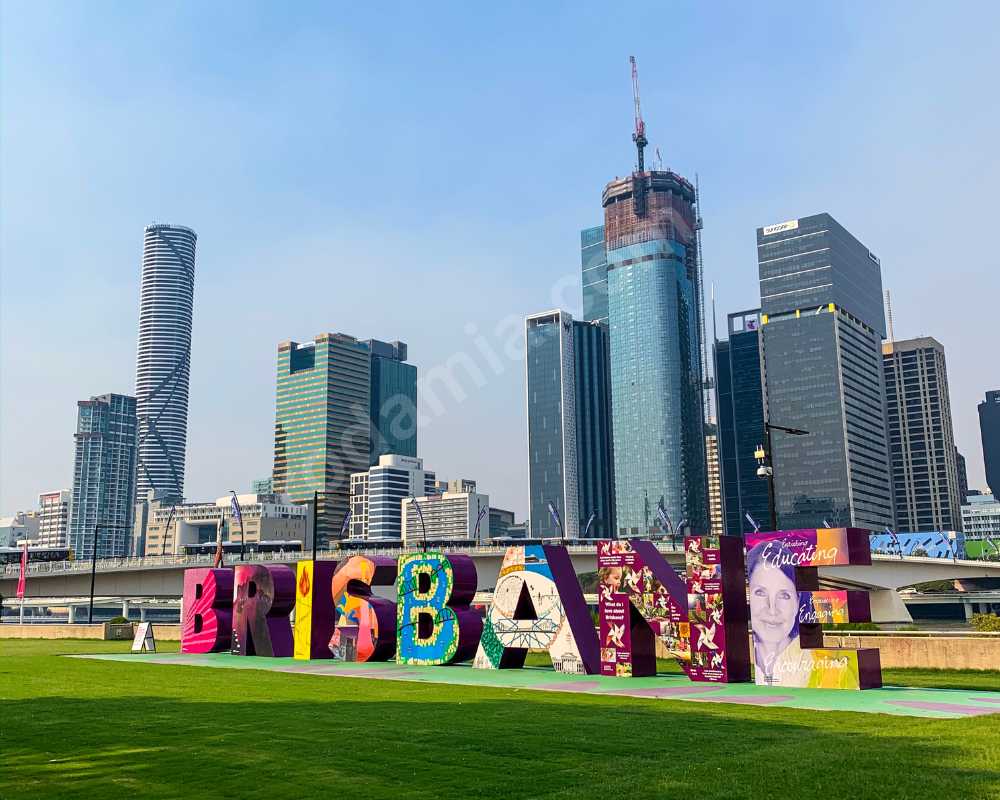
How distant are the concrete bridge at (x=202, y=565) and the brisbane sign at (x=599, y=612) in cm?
5246

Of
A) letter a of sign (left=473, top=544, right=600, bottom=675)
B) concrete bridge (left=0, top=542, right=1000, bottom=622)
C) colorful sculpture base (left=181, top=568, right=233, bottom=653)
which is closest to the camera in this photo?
letter a of sign (left=473, top=544, right=600, bottom=675)

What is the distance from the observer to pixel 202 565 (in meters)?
95.6

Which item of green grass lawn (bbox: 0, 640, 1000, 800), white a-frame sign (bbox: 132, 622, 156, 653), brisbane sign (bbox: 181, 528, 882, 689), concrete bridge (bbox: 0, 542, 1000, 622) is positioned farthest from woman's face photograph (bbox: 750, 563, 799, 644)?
concrete bridge (bbox: 0, 542, 1000, 622)

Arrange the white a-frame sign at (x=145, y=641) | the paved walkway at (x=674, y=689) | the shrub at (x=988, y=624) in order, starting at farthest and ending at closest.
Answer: the white a-frame sign at (x=145, y=641), the shrub at (x=988, y=624), the paved walkway at (x=674, y=689)

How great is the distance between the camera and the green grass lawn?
1138 centimetres

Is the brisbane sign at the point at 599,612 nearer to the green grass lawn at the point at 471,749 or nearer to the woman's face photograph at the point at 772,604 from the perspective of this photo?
the woman's face photograph at the point at 772,604

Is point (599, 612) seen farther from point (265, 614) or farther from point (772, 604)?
point (265, 614)

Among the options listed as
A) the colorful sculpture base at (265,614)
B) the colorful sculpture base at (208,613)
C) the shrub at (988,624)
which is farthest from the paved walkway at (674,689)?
the shrub at (988,624)

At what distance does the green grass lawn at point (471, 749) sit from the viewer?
11375 mm

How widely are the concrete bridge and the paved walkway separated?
5971cm

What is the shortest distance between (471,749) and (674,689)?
1235 centimetres

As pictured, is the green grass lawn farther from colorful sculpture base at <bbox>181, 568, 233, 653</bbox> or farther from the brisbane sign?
colorful sculpture base at <bbox>181, 568, 233, 653</bbox>

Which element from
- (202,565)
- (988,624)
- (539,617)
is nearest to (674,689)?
(539,617)

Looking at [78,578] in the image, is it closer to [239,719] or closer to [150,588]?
[150,588]
